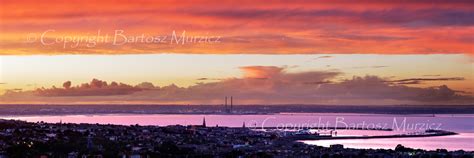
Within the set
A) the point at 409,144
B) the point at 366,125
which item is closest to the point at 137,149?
the point at 409,144

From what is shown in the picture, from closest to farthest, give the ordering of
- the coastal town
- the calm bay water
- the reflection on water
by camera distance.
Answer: the coastal town → the reflection on water → the calm bay water

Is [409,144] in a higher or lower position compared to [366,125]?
lower

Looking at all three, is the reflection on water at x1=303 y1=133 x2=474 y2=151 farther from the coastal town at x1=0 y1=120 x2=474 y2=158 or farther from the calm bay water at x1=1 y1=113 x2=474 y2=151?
the coastal town at x1=0 y1=120 x2=474 y2=158

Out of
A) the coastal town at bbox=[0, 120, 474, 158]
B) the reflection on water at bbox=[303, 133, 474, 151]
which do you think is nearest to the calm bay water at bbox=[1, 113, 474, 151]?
the reflection on water at bbox=[303, 133, 474, 151]

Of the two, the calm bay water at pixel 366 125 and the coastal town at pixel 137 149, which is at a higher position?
the calm bay water at pixel 366 125

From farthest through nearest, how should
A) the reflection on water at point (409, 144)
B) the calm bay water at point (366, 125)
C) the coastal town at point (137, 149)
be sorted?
the calm bay water at point (366, 125), the reflection on water at point (409, 144), the coastal town at point (137, 149)

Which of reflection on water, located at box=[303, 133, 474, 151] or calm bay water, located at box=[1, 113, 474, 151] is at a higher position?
calm bay water, located at box=[1, 113, 474, 151]

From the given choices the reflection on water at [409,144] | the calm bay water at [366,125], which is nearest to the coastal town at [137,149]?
the reflection on water at [409,144]

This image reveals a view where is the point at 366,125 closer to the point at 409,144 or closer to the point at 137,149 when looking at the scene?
the point at 409,144

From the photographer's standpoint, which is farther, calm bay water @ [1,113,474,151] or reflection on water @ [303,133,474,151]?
calm bay water @ [1,113,474,151]

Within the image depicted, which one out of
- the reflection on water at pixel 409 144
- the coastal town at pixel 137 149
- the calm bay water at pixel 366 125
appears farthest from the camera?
the calm bay water at pixel 366 125

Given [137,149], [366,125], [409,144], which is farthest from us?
[366,125]

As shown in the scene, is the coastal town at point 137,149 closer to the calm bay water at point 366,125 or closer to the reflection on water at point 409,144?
the reflection on water at point 409,144

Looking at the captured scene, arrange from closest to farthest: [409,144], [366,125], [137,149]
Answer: [137,149] → [409,144] → [366,125]
